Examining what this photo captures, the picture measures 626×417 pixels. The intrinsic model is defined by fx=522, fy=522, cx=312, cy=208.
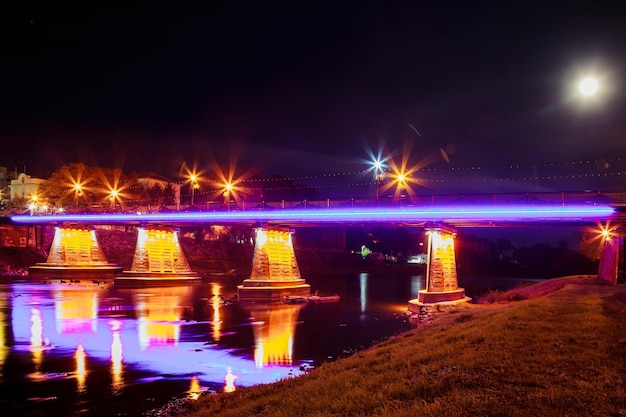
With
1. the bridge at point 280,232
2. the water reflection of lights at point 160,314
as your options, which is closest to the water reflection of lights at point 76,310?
the water reflection of lights at point 160,314

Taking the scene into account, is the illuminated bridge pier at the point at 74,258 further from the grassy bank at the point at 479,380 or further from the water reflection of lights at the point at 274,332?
the grassy bank at the point at 479,380

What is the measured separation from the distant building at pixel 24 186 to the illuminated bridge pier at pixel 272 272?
8001 centimetres

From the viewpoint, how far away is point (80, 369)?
20.9m

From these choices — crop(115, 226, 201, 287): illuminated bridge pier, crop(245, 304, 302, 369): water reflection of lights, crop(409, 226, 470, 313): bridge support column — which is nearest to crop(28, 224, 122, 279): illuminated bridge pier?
crop(115, 226, 201, 287): illuminated bridge pier

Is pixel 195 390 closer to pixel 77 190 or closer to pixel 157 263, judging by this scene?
pixel 157 263

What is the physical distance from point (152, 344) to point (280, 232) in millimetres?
31728

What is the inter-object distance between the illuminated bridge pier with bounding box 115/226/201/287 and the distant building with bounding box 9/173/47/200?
190 ft

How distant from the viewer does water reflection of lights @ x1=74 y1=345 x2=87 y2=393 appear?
1805 cm

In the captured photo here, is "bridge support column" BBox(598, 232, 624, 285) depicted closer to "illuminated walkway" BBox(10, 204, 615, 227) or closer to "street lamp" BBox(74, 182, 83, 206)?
"illuminated walkway" BBox(10, 204, 615, 227)

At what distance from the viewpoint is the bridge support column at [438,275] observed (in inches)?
1758

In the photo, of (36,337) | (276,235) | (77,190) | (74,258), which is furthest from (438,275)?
(77,190)

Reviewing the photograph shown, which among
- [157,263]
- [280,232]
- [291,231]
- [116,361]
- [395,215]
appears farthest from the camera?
[157,263]

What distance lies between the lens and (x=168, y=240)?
73.1 m

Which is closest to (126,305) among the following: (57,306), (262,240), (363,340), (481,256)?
(57,306)
